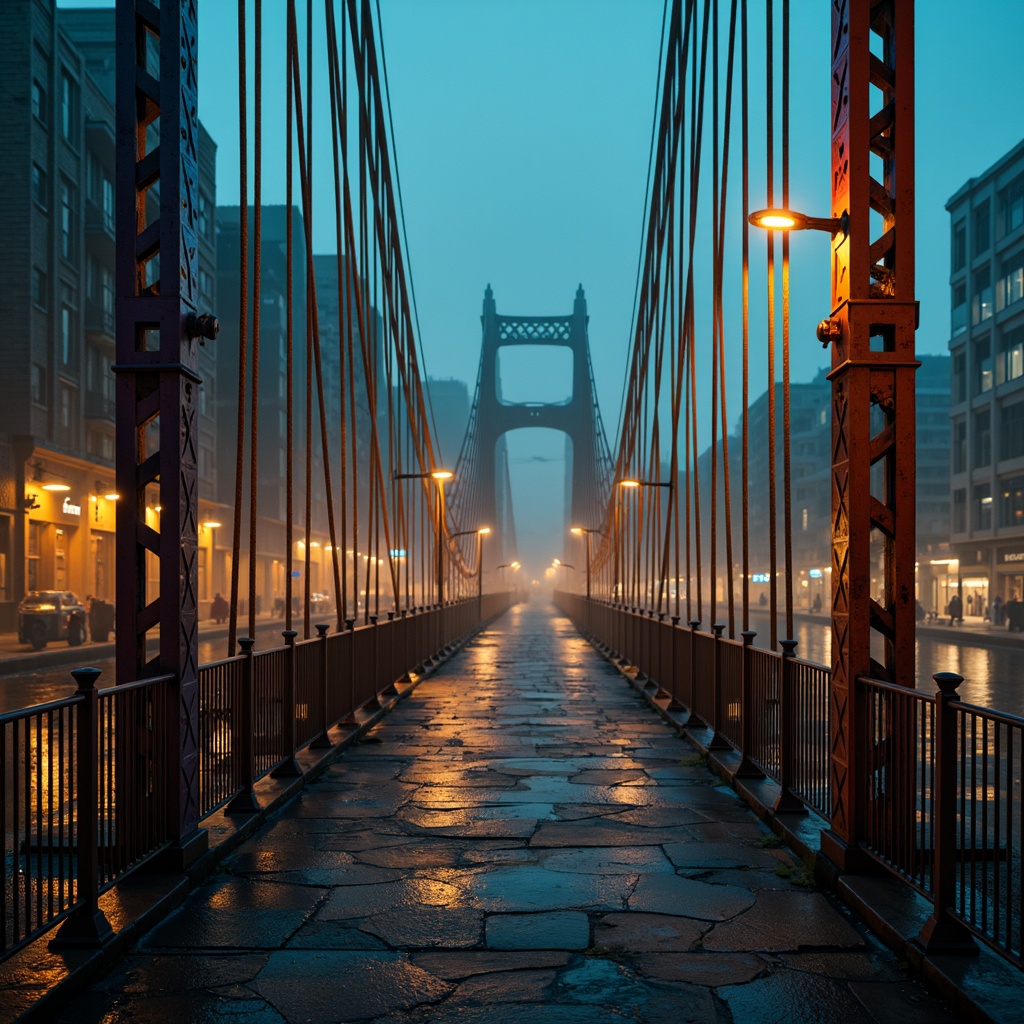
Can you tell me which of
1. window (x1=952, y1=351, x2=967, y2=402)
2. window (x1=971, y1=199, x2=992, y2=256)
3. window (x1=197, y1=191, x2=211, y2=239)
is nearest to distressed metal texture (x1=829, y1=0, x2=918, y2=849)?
window (x1=971, y1=199, x2=992, y2=256)

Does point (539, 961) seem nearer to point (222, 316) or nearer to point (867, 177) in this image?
point (867, 177)

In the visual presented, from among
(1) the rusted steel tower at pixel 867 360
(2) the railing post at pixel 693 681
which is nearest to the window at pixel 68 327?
(2) the railing post at pixel 693 681

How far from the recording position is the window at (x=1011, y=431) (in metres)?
45.8

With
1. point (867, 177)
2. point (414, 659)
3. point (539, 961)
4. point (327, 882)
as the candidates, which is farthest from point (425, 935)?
point (414, 659)

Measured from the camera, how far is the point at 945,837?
183 inches

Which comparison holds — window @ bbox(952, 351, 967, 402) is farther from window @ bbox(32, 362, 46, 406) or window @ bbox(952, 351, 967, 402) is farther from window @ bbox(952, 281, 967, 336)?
window @ bbox(32, 362, 46, 406)

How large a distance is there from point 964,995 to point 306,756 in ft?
21.7

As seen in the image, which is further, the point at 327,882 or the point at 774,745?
the point at 774,745

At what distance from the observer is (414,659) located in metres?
19.3

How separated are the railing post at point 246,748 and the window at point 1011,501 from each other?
42762 mm

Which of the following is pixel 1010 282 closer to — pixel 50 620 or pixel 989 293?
pixel 989 293

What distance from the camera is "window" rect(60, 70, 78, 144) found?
37812 millimetres

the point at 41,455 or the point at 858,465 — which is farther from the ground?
the point at 41,455

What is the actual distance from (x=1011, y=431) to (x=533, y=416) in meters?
29.0
